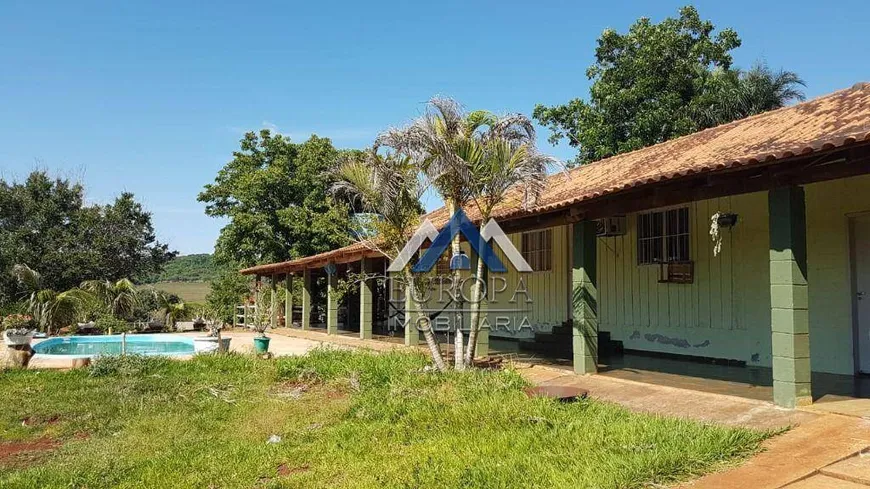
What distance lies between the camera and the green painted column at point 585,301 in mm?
9023

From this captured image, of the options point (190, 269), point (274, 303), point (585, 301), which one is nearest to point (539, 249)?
point (585, 301)

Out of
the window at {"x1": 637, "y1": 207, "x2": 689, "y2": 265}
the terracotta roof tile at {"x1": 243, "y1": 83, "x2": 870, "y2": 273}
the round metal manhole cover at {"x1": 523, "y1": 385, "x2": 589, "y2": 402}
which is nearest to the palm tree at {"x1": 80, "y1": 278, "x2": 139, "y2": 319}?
the terracotta roof tile at {"x1": 243, "y1": 83, "x2": 870, "y2": 273}

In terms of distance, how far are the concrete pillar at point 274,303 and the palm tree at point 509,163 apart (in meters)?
14.8

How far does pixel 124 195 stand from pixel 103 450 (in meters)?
26.0

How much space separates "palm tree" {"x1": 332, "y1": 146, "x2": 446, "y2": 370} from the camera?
9352mm

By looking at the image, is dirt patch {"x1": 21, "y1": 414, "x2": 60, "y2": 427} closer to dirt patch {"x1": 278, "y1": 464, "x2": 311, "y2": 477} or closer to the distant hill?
dirt patch {"x1": 278, "y1": 464, "x2": 311, "y2": 477}

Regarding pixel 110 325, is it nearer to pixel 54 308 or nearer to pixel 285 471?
pixel 54 308

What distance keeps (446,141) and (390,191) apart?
1.24 meters

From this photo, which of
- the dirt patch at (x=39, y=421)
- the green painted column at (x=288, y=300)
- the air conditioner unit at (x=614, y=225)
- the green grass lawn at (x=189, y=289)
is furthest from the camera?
the green grass lawn at (x=189, y=289)

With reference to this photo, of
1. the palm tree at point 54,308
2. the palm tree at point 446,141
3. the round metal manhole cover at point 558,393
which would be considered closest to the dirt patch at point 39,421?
the palm tree at point 446,141

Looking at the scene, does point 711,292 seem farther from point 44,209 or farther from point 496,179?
point 44,209

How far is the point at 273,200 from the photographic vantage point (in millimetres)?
27422

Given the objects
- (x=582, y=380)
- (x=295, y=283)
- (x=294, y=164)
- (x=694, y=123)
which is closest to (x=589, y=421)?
(x=582, y=380)

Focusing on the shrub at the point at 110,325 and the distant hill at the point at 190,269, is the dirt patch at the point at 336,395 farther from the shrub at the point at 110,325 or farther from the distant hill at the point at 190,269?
the distant hill at the point at 190,269
